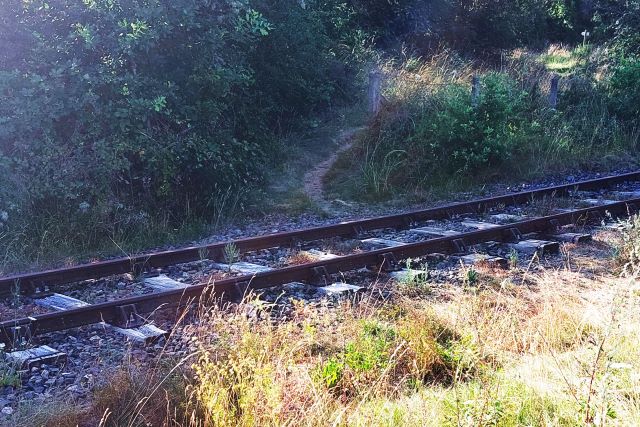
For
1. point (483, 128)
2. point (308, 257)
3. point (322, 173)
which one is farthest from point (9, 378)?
point (483, 128)

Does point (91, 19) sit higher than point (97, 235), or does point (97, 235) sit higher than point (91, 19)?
point (91, 19)

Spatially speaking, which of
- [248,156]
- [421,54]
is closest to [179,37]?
[248,156]

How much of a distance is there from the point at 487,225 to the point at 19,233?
630cm

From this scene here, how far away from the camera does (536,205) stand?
40.8 ft

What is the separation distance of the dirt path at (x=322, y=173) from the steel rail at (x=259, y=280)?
3.87 meters

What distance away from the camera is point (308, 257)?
9.41 m

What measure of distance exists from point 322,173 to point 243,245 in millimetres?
5956

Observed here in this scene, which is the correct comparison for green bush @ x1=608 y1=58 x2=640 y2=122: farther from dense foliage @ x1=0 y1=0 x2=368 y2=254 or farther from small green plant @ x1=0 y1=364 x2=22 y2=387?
small green plant @ x1=0 y1=364 x2=22 y2=387

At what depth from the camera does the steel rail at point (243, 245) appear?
830 cm

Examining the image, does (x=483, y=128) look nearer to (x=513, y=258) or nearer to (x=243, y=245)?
(x=513, y=258)

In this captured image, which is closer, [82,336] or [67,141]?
[82,336]

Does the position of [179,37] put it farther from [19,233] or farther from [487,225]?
[487,225]

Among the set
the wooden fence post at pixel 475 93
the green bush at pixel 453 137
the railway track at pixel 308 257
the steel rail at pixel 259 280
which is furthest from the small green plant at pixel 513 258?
the wooden fence post at pixel 475 93

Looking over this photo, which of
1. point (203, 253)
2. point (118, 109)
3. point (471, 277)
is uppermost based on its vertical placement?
point (118, 109)
